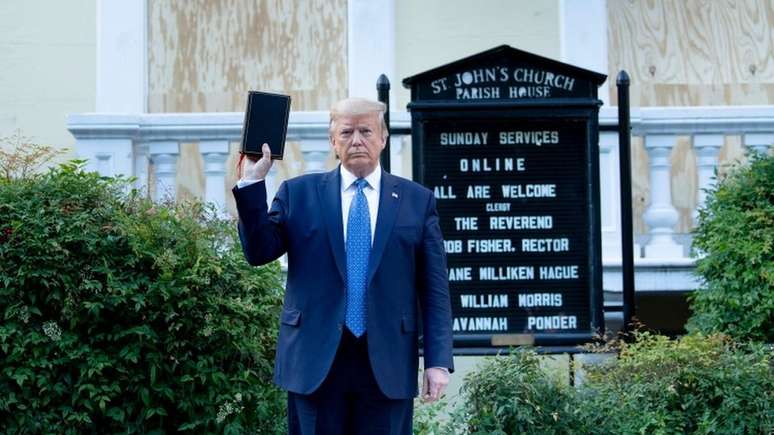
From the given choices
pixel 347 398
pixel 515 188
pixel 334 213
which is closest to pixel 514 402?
pixel 347 398

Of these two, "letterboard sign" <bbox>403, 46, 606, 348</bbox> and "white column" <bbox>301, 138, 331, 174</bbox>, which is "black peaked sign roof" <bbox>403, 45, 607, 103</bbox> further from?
"white column" <bbox>301, 138, 331, 174</bbox>

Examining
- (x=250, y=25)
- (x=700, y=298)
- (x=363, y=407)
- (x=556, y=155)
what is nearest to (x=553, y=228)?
(x=556, y=155)

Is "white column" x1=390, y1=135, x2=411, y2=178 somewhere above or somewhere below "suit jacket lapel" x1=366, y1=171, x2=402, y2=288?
above

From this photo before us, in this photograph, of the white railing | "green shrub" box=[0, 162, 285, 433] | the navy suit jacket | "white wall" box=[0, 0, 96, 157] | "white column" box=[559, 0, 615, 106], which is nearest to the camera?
the navy suit jacket

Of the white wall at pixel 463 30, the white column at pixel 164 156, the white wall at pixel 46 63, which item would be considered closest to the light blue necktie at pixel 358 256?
the white column at pixel 164 156

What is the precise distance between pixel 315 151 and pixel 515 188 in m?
1.93

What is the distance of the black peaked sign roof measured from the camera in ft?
21.4

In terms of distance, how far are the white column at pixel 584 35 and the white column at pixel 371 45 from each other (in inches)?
46.9

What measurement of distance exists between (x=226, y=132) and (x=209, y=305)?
8.93 ft

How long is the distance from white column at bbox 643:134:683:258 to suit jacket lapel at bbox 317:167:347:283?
12.7 feet

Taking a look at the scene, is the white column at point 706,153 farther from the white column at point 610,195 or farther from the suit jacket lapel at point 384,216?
the suit jacket lapel at point 384,216

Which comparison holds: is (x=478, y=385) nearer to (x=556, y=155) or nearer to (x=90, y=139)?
(x=556, y=155)

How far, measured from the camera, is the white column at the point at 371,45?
8.42 metres

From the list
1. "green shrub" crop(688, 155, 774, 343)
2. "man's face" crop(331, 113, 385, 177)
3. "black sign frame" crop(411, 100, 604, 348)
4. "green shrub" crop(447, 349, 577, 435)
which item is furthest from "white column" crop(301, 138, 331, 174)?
"man's face" crop(331, 113, 385, 177)
